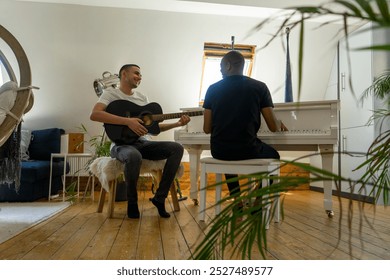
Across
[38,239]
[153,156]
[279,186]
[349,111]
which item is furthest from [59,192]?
[279,186]

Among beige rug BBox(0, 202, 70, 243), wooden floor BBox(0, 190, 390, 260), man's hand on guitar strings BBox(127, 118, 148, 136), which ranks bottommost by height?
beige rug BBox(0, 202, 70, 243)

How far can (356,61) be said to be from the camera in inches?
144

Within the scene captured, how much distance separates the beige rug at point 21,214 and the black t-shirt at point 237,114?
4.46ft

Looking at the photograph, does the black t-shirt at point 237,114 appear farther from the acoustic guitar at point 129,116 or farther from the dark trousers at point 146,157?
the acoustic guitar at point 129,116

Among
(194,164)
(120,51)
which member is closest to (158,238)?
(194,164)

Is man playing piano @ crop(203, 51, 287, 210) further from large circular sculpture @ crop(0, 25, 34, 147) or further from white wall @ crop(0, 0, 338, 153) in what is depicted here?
white wall @ crop(0, 0, 338, 153)

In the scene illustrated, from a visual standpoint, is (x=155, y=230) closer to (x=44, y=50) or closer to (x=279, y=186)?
(x=279, y=186)

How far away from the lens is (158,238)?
6.07 ft

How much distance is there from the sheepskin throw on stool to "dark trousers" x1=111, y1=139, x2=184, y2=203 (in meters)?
0.05

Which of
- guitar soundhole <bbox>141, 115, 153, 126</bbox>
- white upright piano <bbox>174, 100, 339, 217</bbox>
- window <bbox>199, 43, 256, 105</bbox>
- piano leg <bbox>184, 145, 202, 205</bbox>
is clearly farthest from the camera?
window <bbox>199, 43, 256, 105</bbox>

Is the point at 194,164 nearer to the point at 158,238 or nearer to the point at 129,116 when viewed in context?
the point at 129,116

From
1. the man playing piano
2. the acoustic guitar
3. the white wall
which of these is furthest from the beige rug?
the white wall

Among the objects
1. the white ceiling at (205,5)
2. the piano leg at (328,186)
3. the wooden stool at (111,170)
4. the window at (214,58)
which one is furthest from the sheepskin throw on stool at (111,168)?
the window at (214,58)

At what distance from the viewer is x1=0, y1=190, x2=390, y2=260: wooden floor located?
1541 mm
